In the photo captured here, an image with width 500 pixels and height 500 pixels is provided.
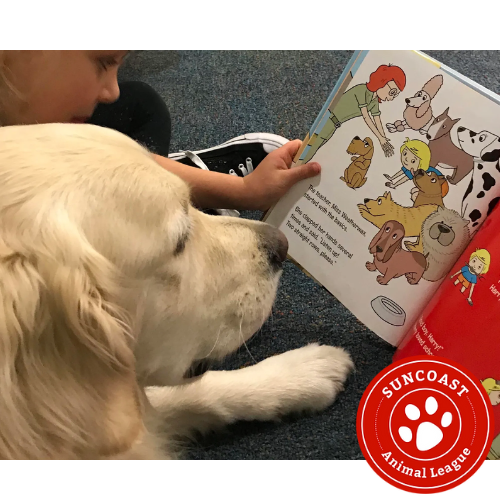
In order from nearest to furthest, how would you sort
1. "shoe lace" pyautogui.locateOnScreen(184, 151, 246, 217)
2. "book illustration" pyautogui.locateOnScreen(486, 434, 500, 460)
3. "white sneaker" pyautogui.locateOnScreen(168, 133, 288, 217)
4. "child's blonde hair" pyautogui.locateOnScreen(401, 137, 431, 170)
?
1. "book illustration" pyautogui.locateOnScreen(486, 434, 500, 460)
2. "child's blonde hair" pyautogui.locateOnScreen(401, 137, 431, 170)
3. "shoe lace" pyautogui.locateOnScreen(184, 151, 246, 217)
4. "white sneaker" pyautogui.locateOnScreen(168, 133, 288, 217)

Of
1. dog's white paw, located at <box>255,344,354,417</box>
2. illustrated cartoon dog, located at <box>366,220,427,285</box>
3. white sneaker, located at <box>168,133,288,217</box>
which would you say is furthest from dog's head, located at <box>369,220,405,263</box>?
white sneaker, located at <box>168,133,288,217</box>

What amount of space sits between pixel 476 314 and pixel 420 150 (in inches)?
11.9

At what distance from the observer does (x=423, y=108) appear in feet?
2.56

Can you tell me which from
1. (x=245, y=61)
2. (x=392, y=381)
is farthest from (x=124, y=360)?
(x=245, y=61)

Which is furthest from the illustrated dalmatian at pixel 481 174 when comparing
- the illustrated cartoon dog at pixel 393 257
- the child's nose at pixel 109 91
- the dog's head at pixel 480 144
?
the child's nose at pixel 109 91

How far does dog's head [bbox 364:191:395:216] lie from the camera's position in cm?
87

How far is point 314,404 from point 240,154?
81 cm

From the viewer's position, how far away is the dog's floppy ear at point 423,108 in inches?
30.5

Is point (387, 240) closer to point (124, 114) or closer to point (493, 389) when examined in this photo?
point (493, 389)

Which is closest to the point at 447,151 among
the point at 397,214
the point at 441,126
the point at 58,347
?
the point at 441,126

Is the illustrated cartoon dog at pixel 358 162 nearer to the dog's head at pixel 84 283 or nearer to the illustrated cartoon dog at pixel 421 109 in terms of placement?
the illustrated cartoon dog at pixel 421 109

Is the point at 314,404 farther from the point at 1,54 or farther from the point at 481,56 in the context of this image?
A: the point at 481,56

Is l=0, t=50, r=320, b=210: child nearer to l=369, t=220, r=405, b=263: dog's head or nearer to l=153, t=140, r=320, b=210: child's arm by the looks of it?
l=153, t=140, r=320, b=210: child's arm

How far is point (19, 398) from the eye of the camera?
0.55 metres
